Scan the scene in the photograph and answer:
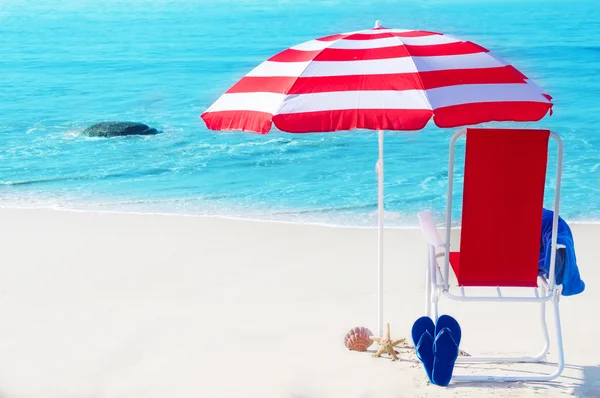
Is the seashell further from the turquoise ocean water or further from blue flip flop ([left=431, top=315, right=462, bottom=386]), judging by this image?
the turquoise ocean water

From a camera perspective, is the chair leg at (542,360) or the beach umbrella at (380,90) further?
the chair leg at (542,360)

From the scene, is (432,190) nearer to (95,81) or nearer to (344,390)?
(344,390)

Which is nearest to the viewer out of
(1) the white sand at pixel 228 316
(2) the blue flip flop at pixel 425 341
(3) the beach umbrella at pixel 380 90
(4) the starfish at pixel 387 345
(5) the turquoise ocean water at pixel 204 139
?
(3) the beach umbrella at pixel 380 90

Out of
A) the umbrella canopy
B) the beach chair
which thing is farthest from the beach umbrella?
the beach chair

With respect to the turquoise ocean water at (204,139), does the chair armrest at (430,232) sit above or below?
above

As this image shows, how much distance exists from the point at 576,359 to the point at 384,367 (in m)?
1.09

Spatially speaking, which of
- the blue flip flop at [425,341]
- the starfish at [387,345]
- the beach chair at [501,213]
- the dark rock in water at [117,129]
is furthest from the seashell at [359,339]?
the dark rock in water at [117,129]

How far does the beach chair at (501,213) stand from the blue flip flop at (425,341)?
250 mm

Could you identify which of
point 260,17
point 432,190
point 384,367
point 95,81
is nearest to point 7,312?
point 384,367

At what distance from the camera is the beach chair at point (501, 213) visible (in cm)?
373

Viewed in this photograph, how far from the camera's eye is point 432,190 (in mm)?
12008

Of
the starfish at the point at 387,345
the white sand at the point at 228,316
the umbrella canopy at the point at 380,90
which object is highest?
the umbrella canopy at the point at 380,90

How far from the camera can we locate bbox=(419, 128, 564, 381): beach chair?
3729 millimetres

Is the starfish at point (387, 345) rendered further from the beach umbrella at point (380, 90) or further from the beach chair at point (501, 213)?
the beach umbrella at point (380, 90)
